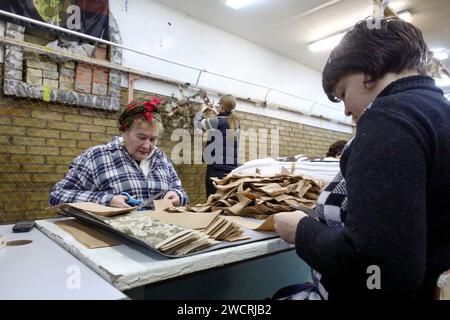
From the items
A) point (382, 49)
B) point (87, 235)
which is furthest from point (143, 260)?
point (382, 49)

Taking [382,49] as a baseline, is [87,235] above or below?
below

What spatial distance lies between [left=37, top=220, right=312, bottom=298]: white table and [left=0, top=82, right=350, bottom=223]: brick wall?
2.29 metres

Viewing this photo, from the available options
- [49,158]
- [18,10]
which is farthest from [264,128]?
[18,10]

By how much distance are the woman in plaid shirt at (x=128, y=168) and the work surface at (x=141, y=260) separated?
79 cm

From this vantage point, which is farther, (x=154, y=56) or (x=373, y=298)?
(x=154, y=56)

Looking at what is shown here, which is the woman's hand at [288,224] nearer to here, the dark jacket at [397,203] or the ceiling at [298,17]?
the dark jacket at [397,203]

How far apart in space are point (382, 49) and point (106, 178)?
1.52 metres

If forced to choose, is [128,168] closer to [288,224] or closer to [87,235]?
[87,235]

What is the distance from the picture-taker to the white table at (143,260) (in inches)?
26.1

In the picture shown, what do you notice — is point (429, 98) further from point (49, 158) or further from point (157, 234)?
point (49, 158)

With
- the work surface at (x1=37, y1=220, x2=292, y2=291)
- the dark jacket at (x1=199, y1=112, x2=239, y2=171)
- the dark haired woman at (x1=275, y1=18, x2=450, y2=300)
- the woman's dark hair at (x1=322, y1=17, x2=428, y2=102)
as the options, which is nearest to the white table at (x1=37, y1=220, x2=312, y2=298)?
the work surface at (x1=37, y1=220, x2=292, y2=291)

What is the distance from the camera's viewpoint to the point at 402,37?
0.75 metres

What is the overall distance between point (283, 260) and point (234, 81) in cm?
360

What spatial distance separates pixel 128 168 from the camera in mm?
1819
